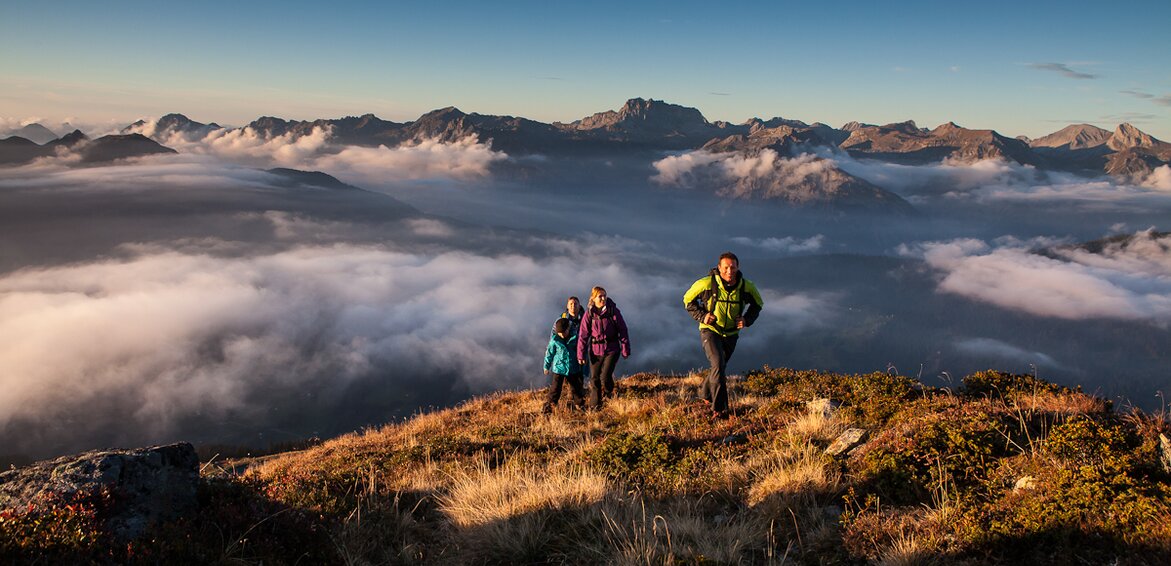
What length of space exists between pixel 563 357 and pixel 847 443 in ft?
24.4

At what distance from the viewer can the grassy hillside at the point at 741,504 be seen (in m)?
3.94

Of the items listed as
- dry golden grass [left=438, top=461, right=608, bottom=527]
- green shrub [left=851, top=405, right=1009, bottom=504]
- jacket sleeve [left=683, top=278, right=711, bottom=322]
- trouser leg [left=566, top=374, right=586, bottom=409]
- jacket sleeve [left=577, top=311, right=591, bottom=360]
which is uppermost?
jacket sleeve [left=683, top=278, right=711, bottom=322]

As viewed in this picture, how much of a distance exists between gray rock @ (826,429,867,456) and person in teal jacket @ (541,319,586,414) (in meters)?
7.08

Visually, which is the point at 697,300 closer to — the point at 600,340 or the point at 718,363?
the point at 718,363

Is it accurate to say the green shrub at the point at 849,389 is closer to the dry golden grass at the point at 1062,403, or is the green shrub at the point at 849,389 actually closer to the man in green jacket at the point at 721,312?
the dry golden grass at the point at 1062,403

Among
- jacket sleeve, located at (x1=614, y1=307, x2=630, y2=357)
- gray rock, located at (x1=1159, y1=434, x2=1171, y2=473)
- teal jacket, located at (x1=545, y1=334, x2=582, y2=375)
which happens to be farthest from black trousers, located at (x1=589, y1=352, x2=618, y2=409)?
gray rock, located at (x1=1159, y1=434, x2=1171, y2=473)

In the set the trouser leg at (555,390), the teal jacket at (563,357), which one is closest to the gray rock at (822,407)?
the teal jacket at (563,357)

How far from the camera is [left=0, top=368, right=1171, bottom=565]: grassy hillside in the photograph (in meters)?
3.94

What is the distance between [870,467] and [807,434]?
180 cm

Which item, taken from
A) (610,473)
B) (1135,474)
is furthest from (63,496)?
(1135,474)

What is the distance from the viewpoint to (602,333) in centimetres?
1259

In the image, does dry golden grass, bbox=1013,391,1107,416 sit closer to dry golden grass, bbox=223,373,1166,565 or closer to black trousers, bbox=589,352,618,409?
dry golden grass, bbox=223,373,1166,565

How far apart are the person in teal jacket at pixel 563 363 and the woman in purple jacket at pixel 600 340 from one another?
0.24 m

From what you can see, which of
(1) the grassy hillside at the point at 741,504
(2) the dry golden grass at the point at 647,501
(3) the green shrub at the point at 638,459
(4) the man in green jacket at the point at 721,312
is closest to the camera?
(1) the grassy hillside at the point at 741,504
